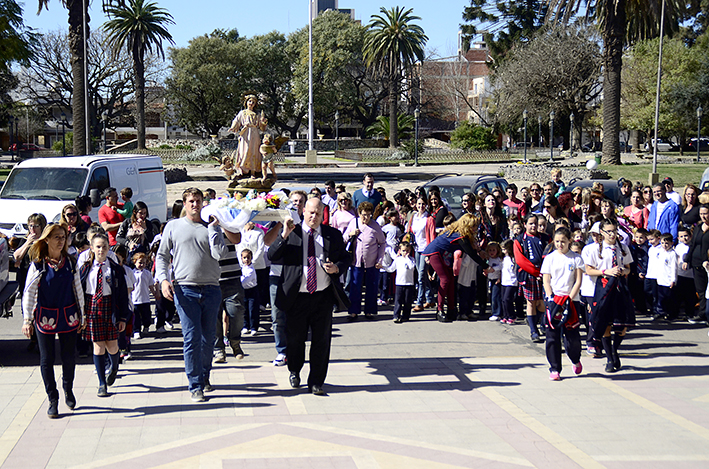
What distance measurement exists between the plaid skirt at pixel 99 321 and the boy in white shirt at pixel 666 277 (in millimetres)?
7851

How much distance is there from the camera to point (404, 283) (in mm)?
Result: 10594

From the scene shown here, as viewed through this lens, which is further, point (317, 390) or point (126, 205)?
point (126, 205)

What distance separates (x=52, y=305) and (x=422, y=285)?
633cm

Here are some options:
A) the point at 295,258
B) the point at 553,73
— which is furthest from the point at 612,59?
the point at 295,258

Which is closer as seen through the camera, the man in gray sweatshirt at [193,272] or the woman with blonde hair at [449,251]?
the man in gray sweatshirt at [193,272]

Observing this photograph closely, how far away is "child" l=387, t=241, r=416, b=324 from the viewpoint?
34.7 ft

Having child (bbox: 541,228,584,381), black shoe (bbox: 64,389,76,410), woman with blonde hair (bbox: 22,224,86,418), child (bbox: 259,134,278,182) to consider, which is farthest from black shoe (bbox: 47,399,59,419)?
child (bbox: 259,134,278,182)

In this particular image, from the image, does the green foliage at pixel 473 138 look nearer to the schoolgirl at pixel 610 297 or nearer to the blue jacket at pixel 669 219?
the blue jacket at pixel 669 219

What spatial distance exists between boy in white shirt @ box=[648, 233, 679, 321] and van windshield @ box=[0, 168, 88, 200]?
1128cm

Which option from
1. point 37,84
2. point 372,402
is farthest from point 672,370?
point 37,84

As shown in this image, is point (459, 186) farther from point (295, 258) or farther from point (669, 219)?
point (295, 258)

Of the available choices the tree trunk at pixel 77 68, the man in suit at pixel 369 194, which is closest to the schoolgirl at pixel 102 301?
the man in suit at pixel 369 194

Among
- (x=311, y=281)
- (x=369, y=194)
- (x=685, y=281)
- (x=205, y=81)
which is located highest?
(x=205, y=81)

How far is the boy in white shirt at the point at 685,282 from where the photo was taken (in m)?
10.7
